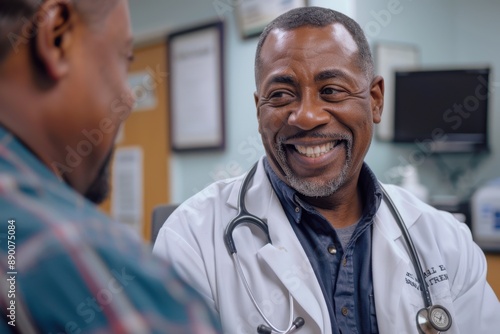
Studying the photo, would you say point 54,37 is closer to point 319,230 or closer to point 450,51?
point 319,230

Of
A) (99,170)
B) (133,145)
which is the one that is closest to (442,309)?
(99,170)

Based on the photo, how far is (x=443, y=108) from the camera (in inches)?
82.7

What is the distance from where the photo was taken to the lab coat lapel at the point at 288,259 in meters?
0.90

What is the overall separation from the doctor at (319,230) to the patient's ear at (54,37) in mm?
601

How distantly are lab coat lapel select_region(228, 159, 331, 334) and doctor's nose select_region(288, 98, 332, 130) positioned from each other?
0.54 feet

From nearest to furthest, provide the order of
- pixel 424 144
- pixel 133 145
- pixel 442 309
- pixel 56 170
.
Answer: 1. pixel 56 170
2. pixel 442 309
3. pixel 424 144
4. pixel 133 145

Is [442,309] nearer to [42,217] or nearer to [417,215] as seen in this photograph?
[417,215]

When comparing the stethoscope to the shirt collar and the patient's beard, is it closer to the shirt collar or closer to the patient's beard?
the shirt collar

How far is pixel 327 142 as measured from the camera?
103 centimetres

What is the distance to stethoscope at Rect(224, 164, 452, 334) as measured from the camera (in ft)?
2.86

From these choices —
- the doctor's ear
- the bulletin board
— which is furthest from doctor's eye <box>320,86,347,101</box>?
the bulletin board

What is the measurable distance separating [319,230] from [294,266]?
116 mm

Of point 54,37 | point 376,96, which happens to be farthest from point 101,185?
point 376,96

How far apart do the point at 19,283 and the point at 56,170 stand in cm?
13
